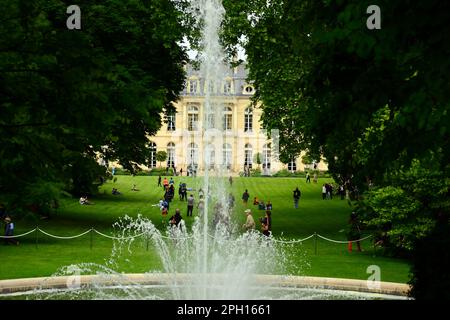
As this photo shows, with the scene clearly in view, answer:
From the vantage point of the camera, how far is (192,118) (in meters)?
106

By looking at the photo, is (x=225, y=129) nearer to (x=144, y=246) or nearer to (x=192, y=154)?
(x=192, y=154)

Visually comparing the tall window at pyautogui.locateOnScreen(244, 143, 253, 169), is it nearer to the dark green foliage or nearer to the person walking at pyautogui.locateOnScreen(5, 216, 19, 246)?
the person walking at pyautogui.locateOnScreen(5, 216, 19, 246)

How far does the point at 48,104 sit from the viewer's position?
11.9 metres

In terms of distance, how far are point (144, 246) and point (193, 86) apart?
3121 inches

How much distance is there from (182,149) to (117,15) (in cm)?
7566

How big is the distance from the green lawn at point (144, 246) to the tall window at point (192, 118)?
1797 inches

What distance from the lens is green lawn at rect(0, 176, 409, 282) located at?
70.0 ft

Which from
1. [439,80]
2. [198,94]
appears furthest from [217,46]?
[198,94]

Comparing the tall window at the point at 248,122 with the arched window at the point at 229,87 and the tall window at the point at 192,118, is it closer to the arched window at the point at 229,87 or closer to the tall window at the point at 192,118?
the arched window at the point at 229,87

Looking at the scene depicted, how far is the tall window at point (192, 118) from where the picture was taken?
338 feet

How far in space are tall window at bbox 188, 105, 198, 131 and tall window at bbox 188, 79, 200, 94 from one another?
2006 mm

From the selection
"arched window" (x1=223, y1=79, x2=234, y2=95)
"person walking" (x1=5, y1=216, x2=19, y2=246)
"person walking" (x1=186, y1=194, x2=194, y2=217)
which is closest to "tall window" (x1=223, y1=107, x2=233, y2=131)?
"arched window" (x1=223, y1=79, x2=234, y2=95)

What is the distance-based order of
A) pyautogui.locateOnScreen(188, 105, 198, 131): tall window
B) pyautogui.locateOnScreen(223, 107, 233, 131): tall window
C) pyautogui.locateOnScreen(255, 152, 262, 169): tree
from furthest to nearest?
pyautogui.locateOnScreen(223, 107, 233, 131): tall window, pyautogui.locateOnScreen(188, 105, 198, 131): tall window, pyautogui.locateOnScreen(255, 152, 262, 169): tree

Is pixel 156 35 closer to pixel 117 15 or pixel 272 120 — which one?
pixel 117 15
